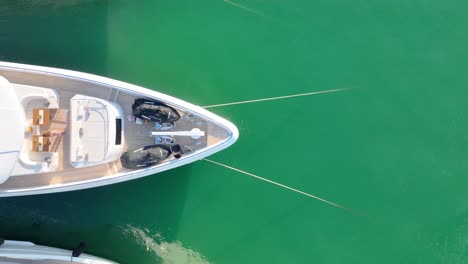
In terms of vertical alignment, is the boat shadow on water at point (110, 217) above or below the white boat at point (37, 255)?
above

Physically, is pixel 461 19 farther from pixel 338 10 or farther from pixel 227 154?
pixel 227 154

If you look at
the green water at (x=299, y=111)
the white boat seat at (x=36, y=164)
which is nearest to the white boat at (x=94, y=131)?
the white boat seat at (x=36, y=164)

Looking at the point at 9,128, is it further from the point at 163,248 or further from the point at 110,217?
the point at 163,248

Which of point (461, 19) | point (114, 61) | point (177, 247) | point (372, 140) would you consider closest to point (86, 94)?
point (114, 61)

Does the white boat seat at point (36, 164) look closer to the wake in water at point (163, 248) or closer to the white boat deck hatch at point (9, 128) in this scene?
the white boat deck hatch at point (9, 128)

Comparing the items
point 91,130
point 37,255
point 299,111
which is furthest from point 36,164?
point 299,111
